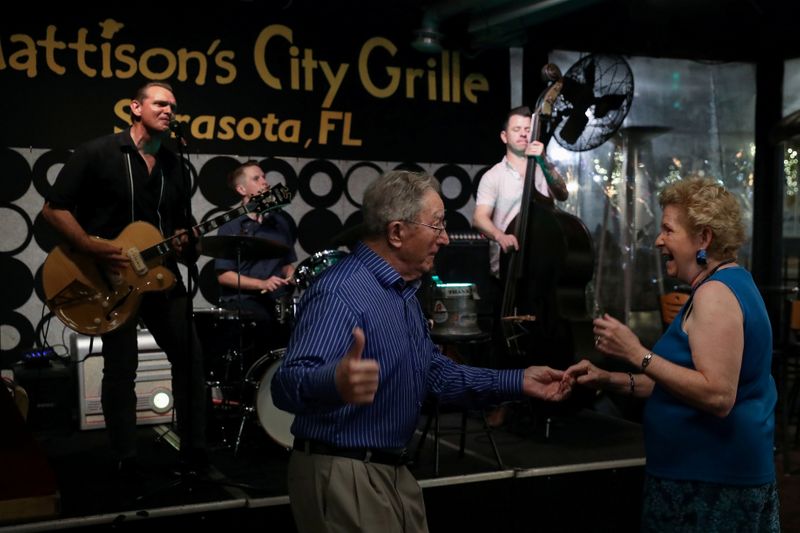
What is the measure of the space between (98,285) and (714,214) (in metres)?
3.03

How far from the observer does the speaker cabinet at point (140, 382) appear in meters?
6.01

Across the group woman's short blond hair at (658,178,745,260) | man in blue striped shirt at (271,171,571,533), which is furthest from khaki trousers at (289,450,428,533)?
woman's short blond hair at (658,178,745,260)

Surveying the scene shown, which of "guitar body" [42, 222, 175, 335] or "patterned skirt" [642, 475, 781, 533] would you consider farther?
"guitar body" [42, 222, 175, 335]

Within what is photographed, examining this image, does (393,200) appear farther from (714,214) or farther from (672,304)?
(672,304)

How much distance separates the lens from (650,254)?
805 centimetres

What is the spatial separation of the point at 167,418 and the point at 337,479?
4182mm

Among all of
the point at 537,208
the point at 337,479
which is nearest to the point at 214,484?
the point at 337,479

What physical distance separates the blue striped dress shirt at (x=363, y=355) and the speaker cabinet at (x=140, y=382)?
3.96 meters

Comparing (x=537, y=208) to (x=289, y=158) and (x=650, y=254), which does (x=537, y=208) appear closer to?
(x=289, y=158)

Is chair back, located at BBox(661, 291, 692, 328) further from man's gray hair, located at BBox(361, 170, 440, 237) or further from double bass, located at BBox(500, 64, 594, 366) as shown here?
man's gray hair, located at BBox(361, 170, 440, 237)

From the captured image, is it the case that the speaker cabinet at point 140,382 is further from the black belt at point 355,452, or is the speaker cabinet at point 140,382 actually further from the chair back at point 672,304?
the black belt at point 355,452

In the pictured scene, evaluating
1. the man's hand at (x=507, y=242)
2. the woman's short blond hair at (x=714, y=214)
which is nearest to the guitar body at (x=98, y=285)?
the man's hand at (x=507, y=242)

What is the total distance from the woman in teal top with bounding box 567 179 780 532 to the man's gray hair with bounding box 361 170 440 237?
640mm

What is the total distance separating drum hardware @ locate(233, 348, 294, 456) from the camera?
4.95 meters
